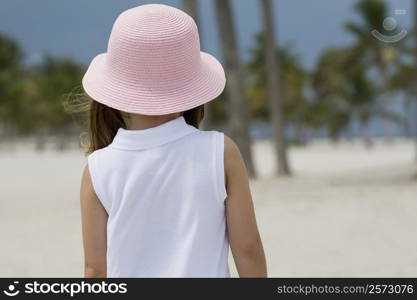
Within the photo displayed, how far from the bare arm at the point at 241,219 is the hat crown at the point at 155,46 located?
218 mm

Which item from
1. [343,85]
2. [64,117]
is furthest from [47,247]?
[64,117]

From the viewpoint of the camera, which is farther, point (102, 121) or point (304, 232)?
point (304, 232)

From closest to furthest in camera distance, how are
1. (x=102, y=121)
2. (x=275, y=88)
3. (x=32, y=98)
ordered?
(x=102, y=121) < (x=275, y=88) < (x=32, y=98)

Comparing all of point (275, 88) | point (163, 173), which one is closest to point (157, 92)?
point (163, 173)

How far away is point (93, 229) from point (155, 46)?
470 millimetres

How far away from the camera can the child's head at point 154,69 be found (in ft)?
5.09

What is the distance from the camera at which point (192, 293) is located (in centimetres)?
159

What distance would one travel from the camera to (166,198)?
1531 millimetres

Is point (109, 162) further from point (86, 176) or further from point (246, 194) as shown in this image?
point (246, 194)

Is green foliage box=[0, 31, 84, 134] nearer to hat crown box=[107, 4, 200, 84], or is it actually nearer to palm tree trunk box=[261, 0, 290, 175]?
palm tree trunk box=[261, 0, 290, 175]

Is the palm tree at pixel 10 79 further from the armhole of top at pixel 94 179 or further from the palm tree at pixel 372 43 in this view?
the armhole of top at pixel 94 179

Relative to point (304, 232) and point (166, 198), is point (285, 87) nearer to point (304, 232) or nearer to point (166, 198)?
point (304, 232)

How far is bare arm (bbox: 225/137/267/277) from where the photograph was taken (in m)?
1.51

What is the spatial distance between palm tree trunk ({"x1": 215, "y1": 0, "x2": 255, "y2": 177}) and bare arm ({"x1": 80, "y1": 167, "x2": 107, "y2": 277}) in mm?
15013
